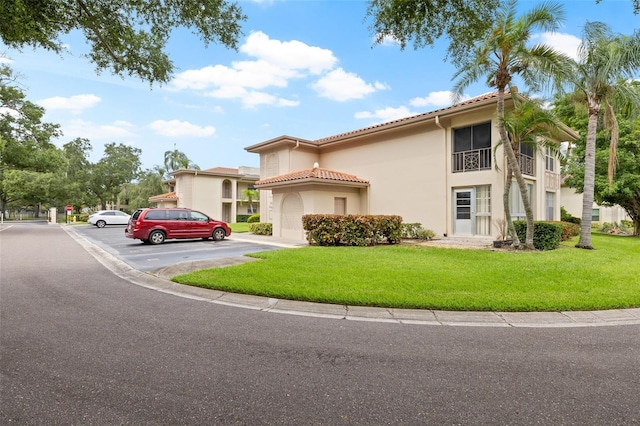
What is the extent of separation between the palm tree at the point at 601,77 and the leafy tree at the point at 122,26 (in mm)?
11668

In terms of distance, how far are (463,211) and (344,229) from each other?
5930mm

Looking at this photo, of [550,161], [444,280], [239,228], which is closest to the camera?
[444,280]

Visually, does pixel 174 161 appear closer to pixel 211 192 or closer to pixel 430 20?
pixel 211 192

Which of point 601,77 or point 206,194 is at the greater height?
point 601,77

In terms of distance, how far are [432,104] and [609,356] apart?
1393 centimetres

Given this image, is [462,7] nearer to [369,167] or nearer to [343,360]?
[343,360]

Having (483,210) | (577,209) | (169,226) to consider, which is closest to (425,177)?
(483,210)

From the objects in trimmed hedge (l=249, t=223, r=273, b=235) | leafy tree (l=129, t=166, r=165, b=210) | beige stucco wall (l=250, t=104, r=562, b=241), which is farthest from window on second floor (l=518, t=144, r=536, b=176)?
leafy tree (l=129, t=166, r=165, b=210)

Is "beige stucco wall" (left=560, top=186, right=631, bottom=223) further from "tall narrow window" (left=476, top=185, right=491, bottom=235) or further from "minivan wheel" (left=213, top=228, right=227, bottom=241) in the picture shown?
"minivan wheel" (left=213, top=228, right=227, bottom=241)

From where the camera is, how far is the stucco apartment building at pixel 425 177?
1444 cm

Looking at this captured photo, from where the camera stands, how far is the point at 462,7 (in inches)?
229

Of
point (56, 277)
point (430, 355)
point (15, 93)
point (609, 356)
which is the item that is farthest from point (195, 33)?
point (15, 93)

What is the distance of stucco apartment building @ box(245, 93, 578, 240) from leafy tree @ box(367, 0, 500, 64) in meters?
7.57

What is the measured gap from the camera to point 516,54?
1017 centimetres
